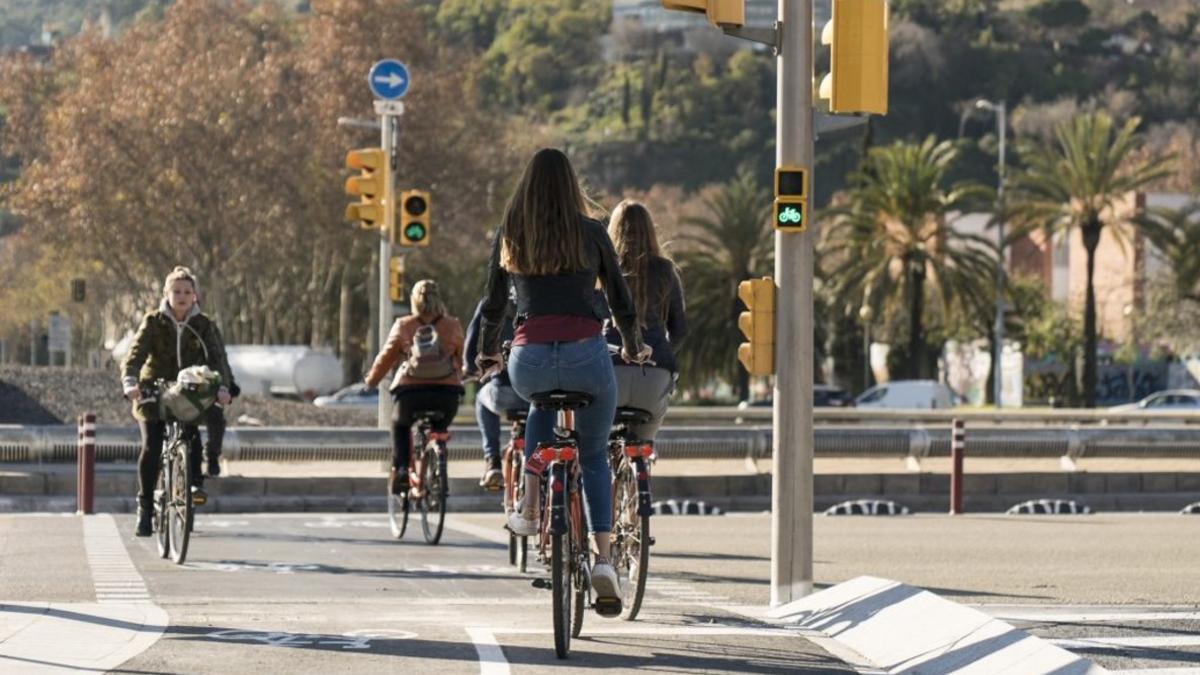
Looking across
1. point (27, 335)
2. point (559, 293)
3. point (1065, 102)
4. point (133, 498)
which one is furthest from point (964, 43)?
point (559, 293)

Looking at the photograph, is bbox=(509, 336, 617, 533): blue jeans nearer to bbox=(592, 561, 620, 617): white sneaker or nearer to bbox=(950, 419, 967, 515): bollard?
bbox=(592, 561, 620, 617): white sneaker

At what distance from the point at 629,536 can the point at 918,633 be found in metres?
1.56

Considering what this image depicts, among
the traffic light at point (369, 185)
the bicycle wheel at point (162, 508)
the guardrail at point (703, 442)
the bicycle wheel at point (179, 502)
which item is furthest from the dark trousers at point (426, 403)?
the traffic light at point (369, 185)

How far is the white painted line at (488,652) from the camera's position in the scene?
8.76 meters

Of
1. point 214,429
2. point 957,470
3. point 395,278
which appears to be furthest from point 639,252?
point 395,278

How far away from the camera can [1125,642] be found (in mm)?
9516

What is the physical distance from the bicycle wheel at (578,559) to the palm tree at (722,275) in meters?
57.4

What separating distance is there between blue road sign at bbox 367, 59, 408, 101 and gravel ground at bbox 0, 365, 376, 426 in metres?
8.48

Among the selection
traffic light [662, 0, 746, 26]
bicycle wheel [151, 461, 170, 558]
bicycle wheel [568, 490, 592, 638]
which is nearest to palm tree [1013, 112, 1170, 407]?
bicycle wheel [151, 461, 170, 558]

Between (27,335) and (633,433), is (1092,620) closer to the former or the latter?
(633,433)

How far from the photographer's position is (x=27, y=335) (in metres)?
124

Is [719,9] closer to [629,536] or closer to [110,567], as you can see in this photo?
[629,536]

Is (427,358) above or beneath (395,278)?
beneath

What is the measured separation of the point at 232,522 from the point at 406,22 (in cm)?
4841
